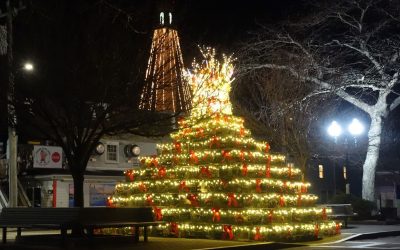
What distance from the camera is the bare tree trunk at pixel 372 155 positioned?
3488 cm

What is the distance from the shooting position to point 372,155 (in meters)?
35.3

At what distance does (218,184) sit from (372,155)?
16808 millimetres

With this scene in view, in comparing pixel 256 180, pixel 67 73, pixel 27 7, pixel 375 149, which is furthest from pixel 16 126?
pixel 375 149

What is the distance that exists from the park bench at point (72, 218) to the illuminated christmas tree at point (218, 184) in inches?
101

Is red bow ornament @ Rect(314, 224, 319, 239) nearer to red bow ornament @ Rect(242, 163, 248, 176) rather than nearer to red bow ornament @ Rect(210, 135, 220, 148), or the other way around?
red bow ornament @ Rect(242, 163, 248, 176)

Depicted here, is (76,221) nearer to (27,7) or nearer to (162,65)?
(162,65)

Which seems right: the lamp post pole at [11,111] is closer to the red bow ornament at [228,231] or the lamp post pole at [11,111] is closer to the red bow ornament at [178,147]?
the red bow ornament at [178,147]

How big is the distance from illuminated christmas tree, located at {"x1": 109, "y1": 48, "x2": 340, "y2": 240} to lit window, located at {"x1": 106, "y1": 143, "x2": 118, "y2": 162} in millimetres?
18663

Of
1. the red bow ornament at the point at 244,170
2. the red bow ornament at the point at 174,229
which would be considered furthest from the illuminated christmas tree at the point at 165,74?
the red bow ornament at the point at 174,229

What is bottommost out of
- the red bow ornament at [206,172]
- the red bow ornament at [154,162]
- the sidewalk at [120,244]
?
the sidewalk at [120,244]

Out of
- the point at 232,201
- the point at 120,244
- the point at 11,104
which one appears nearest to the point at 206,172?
the point at 232,201

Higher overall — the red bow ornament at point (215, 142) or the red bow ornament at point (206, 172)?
the red bow ornament at point (215, 142)

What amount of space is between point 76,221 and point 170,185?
5938 mm

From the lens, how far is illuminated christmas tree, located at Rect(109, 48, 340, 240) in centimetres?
2052
